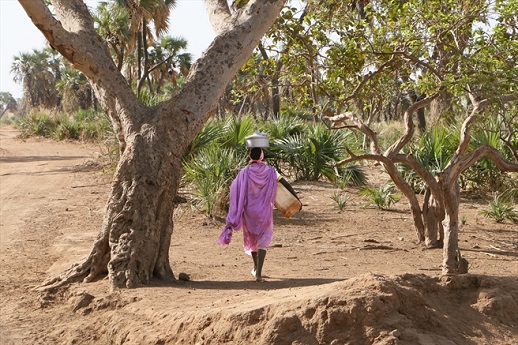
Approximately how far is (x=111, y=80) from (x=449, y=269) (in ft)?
12.0

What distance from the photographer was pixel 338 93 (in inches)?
450

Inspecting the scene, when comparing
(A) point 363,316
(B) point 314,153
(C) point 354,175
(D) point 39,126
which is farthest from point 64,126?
(A) point 363,316

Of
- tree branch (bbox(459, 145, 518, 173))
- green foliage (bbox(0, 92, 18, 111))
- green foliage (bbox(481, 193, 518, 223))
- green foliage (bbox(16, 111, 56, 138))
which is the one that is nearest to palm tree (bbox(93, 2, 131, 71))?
green foliage (bbox(16, 111, 56, 138))

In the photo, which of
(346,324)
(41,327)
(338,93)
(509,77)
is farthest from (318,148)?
(346,324)

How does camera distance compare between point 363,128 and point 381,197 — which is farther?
point 381,197

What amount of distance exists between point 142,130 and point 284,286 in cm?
198

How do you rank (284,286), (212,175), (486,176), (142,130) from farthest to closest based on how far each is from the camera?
1. (486,176)
2. (212,175)
3. (142,130)
4. (284,286)

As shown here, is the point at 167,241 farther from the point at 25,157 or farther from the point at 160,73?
the point at 160,73

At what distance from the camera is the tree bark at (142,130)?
25.0 ft

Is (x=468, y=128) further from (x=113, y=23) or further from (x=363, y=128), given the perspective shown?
(x=113, y=23)

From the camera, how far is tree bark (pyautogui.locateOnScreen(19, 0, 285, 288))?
7.63 meters

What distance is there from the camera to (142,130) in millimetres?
7863

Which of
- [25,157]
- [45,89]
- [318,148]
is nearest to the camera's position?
[318,148]

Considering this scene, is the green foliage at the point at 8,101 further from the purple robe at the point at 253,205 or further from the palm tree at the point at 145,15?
the purple robe at the point at 253,205
